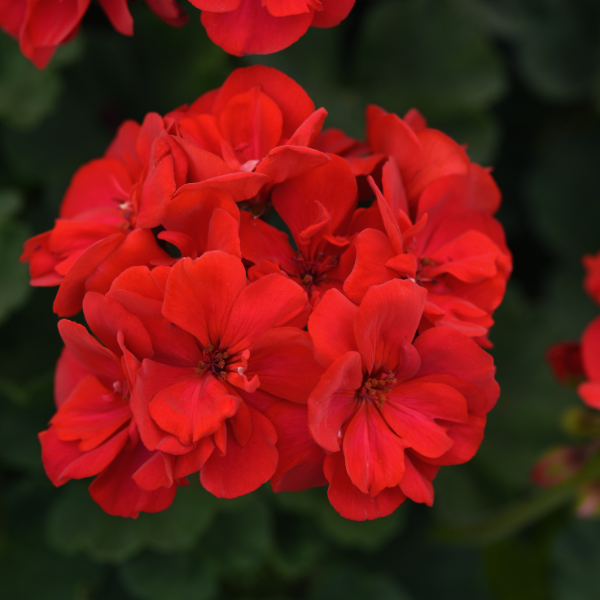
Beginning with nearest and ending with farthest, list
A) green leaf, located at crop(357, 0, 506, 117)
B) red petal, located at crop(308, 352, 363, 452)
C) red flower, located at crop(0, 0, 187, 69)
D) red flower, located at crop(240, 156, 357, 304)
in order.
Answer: red petal, located at crop(308, 352, 363, 452), red flower, located at crop(240, 156, 357, 304), red flower, located at crop(0, 0, 187, 69), green leaf, located at crop(357, 0, 506, 117)

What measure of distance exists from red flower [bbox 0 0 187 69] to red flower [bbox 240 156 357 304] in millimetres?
272

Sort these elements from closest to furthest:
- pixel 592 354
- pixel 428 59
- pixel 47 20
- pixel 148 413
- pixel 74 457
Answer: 1. pixel 148 413
2. pixel 74 457
3. pixel 47 20
4. pixel 592 354
5. pixel 428 59

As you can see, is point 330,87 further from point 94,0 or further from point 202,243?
point 202,243

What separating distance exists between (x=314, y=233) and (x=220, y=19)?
0.89 feet

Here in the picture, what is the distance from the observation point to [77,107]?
144cm

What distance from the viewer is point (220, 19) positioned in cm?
70

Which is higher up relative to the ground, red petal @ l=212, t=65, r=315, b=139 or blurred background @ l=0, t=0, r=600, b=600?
red petal @ l=212, t=65, r=315, b=139

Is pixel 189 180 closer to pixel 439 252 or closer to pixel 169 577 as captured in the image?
pixel 439 252

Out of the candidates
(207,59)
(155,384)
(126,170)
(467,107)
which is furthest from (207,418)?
(467,107)

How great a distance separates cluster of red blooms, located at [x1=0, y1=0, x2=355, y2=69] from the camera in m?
0.67

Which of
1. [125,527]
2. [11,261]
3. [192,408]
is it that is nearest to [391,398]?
[192,408]

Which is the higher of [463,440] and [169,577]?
[463,440]

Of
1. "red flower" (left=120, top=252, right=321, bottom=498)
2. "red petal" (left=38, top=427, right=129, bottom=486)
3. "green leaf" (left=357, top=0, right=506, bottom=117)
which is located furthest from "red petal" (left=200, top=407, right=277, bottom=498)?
"green leaf" (left=357, top=0, right=506, bottom=117)

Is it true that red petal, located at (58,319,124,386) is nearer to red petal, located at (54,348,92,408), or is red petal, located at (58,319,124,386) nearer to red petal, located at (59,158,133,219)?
red petal, located at (54,348,92,408)
